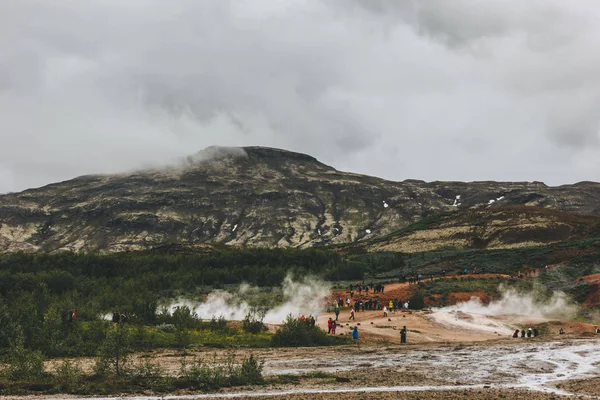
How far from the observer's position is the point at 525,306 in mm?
57844

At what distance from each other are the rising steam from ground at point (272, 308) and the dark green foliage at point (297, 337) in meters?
16.9

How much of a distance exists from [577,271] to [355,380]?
56605 mm

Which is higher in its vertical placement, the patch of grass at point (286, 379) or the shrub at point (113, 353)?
the shrub at point (113, 353)

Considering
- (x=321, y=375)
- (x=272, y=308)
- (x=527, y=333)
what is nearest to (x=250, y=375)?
(x=321, y=375)

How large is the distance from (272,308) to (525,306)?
2842cm

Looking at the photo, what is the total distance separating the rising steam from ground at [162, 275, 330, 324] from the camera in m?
61.5

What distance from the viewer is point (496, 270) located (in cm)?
7831

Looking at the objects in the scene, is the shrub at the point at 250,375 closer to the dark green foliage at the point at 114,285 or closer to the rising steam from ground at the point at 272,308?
the dark green foliage at the point at 114,285

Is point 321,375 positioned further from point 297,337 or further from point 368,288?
point 368,288

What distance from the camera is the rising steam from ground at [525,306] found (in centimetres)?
5620

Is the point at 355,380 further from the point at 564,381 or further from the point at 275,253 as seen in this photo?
the point at 275,253

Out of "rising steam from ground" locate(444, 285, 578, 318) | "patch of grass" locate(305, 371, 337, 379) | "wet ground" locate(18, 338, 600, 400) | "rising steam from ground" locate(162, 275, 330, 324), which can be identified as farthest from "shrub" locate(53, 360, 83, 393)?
"rising steam from ground" locate(444, 285, 578, 318)

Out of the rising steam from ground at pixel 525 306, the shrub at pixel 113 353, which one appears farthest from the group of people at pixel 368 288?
the shrub at pixel 113 353

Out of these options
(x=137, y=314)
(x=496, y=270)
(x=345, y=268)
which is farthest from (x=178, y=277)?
(x=496, y=270)
